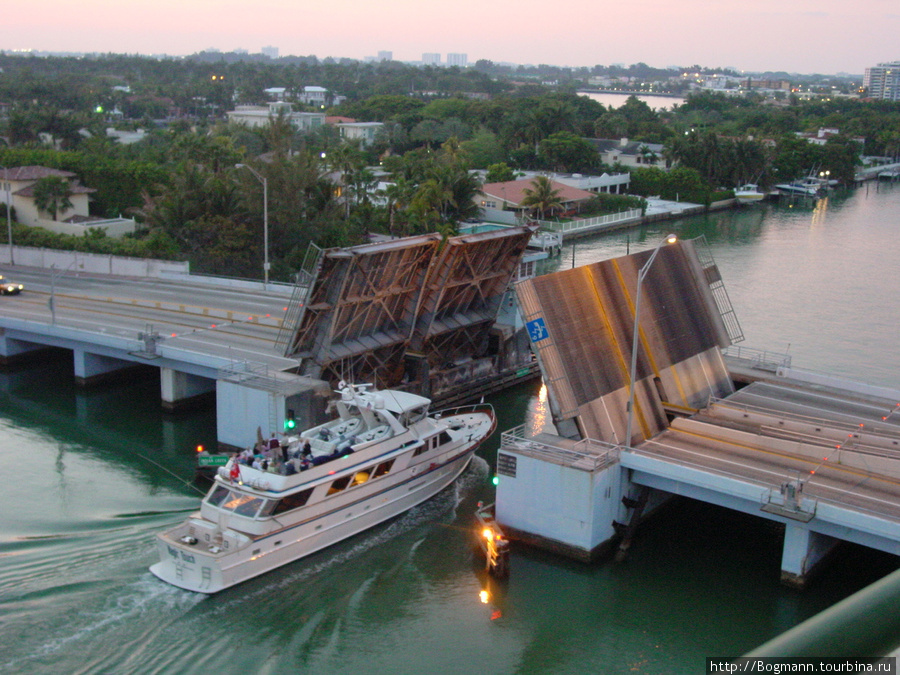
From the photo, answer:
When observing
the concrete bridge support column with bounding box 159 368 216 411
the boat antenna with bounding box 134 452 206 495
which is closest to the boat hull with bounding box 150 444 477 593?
the boat antenna with bounding box 134 452 206 495

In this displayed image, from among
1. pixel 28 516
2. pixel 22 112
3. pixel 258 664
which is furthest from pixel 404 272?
pixel 22 112

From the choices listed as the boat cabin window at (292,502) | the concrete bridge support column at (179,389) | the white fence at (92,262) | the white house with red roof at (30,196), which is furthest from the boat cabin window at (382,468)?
the white house with red roof at (30,196)

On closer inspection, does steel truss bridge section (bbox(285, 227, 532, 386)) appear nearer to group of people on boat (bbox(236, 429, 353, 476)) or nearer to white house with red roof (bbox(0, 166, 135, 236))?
group of people on boat (bbox(236, 429, 353, 476))

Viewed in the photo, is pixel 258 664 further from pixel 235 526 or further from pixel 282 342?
pixel 282 342

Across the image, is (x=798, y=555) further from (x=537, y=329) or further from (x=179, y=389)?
(x=179, y=389)

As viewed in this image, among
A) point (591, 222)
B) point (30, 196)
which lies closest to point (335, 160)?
point (30, 196)
